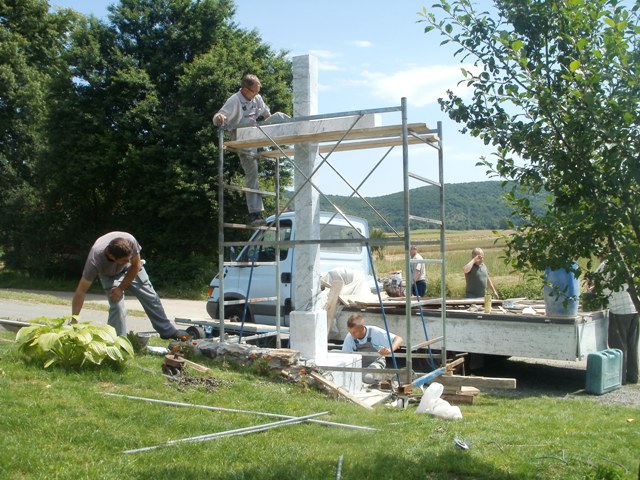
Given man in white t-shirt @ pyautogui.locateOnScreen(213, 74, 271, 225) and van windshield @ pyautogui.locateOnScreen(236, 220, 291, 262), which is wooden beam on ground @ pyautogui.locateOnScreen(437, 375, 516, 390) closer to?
man in white t-shirt @ pyautogui.locateOnScreen(213, 74, 271, 225)

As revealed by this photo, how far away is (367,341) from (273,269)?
319 cm

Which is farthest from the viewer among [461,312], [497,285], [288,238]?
[497,285]

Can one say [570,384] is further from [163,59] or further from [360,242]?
[163,59]

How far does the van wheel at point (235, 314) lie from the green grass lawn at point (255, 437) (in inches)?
191

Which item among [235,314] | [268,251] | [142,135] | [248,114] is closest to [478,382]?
[248,114]

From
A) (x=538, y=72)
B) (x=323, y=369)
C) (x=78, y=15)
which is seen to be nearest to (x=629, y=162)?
(x=538, y=72)

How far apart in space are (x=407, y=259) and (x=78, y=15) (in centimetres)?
3049

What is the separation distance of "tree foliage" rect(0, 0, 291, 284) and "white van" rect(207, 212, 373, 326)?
38.2 ft

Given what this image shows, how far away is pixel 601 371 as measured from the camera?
884 centimetres

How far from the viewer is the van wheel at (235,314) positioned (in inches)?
476

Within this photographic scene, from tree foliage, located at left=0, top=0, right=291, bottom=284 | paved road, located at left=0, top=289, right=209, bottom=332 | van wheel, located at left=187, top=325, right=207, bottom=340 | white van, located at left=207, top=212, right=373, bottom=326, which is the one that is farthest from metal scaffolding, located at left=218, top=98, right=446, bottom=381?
tree foliage, located at left=0, top=0, right=291, bottom=284

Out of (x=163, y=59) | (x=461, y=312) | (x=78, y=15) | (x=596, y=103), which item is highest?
(x=78, y=15)

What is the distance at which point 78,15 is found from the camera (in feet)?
108

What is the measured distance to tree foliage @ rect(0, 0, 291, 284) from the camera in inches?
956
